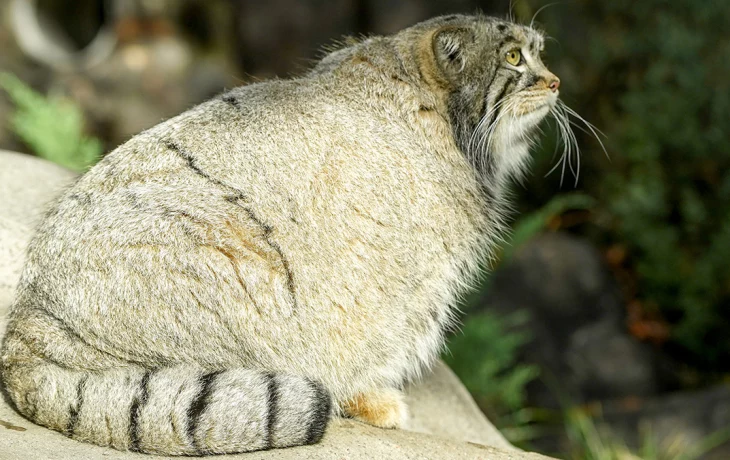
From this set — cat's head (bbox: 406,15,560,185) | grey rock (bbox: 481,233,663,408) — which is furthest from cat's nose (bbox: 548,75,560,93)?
grey rock (bbox: 481,233,663,408)

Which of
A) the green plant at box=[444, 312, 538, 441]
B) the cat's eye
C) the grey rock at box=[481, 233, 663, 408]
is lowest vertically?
the grey rock at box=[481, 233, 663, 408]

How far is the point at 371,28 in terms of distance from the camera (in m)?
9.62

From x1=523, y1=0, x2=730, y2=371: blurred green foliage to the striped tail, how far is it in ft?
17.9

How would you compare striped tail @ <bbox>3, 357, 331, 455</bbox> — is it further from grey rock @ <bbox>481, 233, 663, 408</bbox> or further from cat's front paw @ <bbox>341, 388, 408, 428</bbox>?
grey rock @ <bbox>481, 233, 663, 408</bbox>

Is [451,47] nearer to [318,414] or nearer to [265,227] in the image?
[265,227]

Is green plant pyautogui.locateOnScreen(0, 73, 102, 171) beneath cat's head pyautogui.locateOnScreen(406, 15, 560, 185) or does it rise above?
beneath

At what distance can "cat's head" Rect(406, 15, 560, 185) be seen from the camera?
3812 millimetres

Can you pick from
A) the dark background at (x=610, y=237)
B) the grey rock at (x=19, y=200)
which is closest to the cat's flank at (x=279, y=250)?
the grey rock at (x=19, y=200)

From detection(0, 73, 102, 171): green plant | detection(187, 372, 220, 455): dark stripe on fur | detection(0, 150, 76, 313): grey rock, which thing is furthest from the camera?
detection(0, 73, 102, 171): green plant

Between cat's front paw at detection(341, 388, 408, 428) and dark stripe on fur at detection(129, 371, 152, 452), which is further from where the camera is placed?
cat's front paw at detection(341, 388, 408, 428)

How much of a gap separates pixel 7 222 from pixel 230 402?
7.36 ft

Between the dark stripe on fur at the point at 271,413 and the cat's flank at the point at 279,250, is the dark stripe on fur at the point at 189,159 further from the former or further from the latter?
the dark stripe on fur at the point at 271,413

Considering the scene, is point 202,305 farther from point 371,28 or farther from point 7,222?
point 371,28

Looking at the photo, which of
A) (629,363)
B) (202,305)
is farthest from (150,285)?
(629,363)
